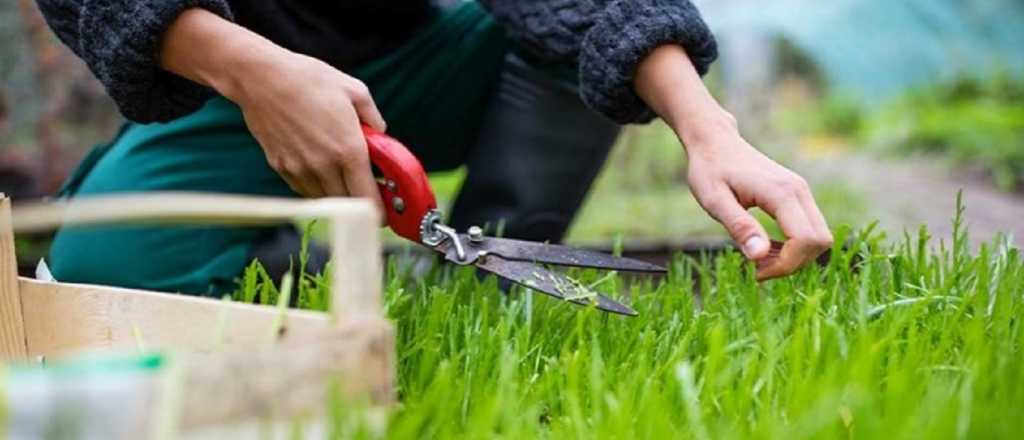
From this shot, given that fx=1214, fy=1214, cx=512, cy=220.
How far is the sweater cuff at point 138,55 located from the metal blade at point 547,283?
1.35ft

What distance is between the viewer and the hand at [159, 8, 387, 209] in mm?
1242

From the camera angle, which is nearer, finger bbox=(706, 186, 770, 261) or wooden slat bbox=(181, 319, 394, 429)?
wooden slat bbox=(181, 319, 394, 429)

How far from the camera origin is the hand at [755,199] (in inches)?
46.7

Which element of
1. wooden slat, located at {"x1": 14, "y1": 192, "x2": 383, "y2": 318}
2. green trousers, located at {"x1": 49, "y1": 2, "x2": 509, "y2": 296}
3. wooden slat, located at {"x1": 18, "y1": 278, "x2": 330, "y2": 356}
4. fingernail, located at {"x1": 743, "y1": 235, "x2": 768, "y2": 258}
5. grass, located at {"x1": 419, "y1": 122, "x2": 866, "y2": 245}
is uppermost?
wooden slat, located at {"x1": 14, "y1": 192, "x2": 383, "y2": 318}

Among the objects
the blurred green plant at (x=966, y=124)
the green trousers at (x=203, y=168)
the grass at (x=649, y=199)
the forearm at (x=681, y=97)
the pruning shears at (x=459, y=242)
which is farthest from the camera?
the blurred green plant at (x=966, y=124)

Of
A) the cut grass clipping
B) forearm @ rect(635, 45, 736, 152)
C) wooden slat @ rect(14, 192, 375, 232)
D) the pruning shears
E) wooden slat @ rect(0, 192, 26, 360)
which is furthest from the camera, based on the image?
forearm @ rect(635, 45, 736, 152)

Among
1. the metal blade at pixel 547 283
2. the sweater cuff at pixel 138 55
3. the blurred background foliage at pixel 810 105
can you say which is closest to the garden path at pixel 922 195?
the blurred background foliage at pixel 810 105

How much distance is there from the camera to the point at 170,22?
1.29 metres

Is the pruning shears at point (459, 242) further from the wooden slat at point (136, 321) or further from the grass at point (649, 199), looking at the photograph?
the grass at point (649, 199)

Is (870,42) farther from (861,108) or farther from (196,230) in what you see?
(196,230)

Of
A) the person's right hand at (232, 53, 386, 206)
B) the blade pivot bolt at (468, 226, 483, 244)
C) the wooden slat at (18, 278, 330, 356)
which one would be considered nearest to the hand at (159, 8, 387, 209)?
the person's right hand at (232, 53, 386, 206)

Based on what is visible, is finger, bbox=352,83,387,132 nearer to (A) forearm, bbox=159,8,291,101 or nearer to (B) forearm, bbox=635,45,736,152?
(A) forearm, bbox=159,8,291,101

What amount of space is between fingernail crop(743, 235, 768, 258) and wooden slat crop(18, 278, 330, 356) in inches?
18.8

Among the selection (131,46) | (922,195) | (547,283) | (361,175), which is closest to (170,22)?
(131,46)
